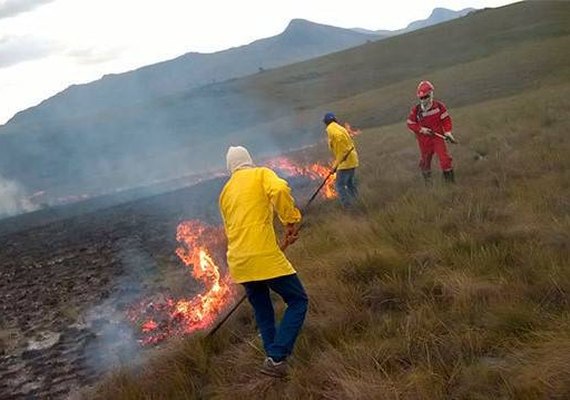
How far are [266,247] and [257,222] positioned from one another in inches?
9.1

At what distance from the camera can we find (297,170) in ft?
69.6

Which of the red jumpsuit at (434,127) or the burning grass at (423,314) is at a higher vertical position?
the red jumpsuit at (434,127)

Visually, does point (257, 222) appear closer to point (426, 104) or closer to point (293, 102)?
point (426, 104)

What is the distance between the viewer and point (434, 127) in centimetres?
1101

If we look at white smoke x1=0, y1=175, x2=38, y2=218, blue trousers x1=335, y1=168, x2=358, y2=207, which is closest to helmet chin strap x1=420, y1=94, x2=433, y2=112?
blue trousers x1=335, y1=168, x2=358, y2=207

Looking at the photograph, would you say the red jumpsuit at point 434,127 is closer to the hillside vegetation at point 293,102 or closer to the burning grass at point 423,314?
the burning grass at point 423,314

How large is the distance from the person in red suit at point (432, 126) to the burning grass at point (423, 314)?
77cm

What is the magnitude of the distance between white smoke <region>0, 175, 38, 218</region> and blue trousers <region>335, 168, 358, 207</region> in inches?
1568

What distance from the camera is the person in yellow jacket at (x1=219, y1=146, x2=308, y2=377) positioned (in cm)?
543

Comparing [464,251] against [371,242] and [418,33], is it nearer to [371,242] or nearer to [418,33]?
[371,242]

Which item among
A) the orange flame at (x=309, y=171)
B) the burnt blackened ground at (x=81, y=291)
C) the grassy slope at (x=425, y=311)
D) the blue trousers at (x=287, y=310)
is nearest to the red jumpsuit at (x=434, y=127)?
the grassy slope at (x=425, y=311)

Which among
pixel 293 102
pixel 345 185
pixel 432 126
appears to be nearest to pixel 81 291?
pixel 345 185

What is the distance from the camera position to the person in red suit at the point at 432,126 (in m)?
10.8

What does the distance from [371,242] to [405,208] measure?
1.62 metres
